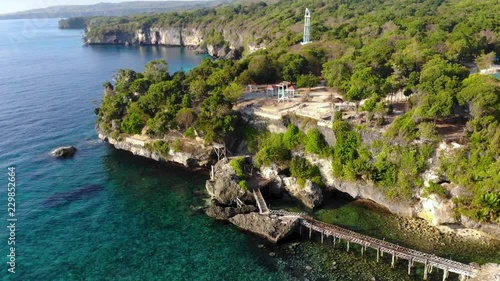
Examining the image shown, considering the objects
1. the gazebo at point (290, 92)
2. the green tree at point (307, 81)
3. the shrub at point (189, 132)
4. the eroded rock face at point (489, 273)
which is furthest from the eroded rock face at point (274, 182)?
the eroded rock face at point (489, 273)

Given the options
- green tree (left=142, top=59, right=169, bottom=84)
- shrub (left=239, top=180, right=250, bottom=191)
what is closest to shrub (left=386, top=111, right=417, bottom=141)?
shrub (left=239, top=180, right=250, bottom=191)

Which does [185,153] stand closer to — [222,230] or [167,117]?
[167,117]

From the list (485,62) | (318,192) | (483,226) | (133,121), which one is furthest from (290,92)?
(485,62)

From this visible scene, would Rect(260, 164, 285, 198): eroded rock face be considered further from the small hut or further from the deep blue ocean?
the small hut

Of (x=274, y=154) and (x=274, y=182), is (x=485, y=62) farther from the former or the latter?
(x=274, y=182)

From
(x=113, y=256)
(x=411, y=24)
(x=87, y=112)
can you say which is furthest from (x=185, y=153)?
(x=411, y=24)
